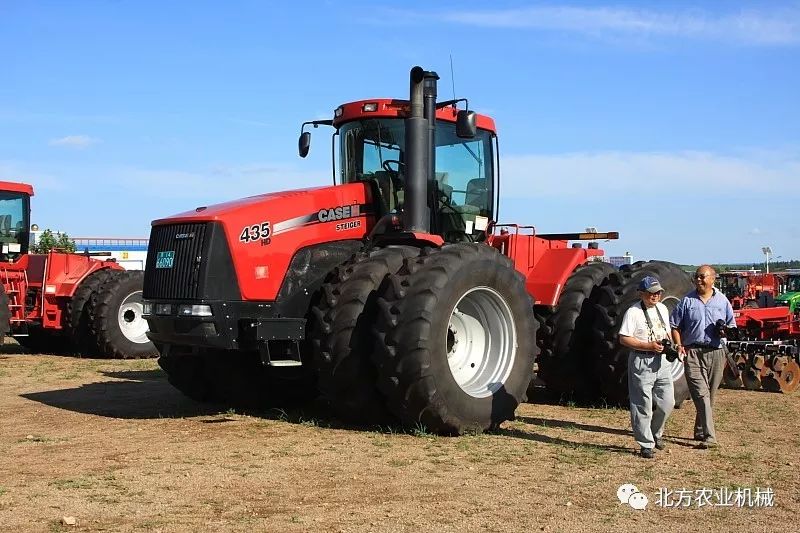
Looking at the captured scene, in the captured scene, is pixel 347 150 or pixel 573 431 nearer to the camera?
pixel 573 431

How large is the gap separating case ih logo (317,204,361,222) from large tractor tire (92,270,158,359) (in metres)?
7.72

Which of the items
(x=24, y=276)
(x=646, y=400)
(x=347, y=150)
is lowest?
(x=646, y=400)

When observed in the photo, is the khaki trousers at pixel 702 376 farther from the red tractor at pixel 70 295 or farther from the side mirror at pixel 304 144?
the red tractor at pixel 70 295

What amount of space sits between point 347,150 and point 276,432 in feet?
10.4

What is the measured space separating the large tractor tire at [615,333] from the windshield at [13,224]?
11.8 metres

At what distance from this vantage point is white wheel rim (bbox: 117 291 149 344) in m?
16.6

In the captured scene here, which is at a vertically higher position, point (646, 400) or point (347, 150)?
point (347, 150)

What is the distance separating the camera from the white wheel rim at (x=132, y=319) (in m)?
16.6

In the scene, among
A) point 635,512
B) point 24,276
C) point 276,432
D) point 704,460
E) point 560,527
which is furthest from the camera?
point 24,276

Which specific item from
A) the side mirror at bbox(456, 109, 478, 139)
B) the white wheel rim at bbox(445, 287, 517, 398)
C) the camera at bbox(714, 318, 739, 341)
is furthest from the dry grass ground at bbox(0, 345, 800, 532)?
the side mirror at bbox(456, 109, 478, 139)

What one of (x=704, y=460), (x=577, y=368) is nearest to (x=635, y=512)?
(x=704, y=460)

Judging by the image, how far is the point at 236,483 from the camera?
6555 millimetres

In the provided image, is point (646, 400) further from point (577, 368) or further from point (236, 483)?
point (236, 483)

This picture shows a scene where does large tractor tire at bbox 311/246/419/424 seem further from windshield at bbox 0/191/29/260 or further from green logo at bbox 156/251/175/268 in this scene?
windshield at bbox 0/191/29/260
